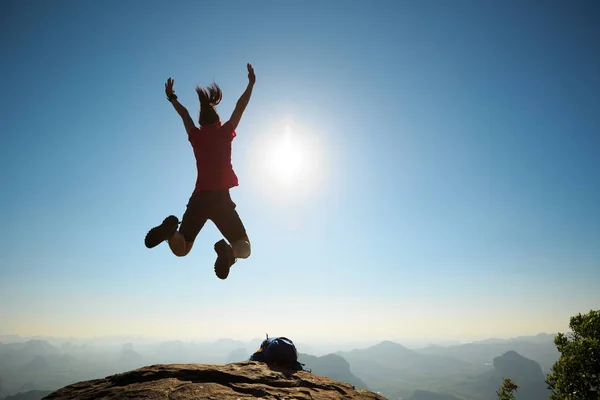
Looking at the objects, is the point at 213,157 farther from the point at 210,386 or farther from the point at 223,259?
the point at 210,386

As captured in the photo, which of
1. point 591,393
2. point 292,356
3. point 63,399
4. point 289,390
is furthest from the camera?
point 591,393

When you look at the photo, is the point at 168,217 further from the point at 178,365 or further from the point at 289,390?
the point at 289,390

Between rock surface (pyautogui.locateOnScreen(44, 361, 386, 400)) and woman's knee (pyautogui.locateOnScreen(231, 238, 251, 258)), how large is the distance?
7.40 ft

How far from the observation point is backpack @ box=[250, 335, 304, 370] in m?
6.68

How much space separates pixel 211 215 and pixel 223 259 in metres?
0.94

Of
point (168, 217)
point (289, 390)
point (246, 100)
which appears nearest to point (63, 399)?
point (168, 217)

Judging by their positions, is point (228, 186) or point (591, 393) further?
point (591, 393)

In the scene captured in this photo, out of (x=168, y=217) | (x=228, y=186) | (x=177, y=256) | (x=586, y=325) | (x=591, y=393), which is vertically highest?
(x=228, y=186)

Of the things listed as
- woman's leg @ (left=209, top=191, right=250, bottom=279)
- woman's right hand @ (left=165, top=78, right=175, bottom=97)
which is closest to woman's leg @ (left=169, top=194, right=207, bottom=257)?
woman's leg @ (left=209, top=191, right=250, bottom=279)

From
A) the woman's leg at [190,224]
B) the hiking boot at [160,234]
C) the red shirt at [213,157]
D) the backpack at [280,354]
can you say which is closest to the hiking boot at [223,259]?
the woman's leg at [190,224]

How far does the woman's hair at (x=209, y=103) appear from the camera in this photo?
6074 mm

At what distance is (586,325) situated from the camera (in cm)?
1550

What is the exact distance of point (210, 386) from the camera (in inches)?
188

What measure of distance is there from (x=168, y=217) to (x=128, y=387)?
2922 mm
